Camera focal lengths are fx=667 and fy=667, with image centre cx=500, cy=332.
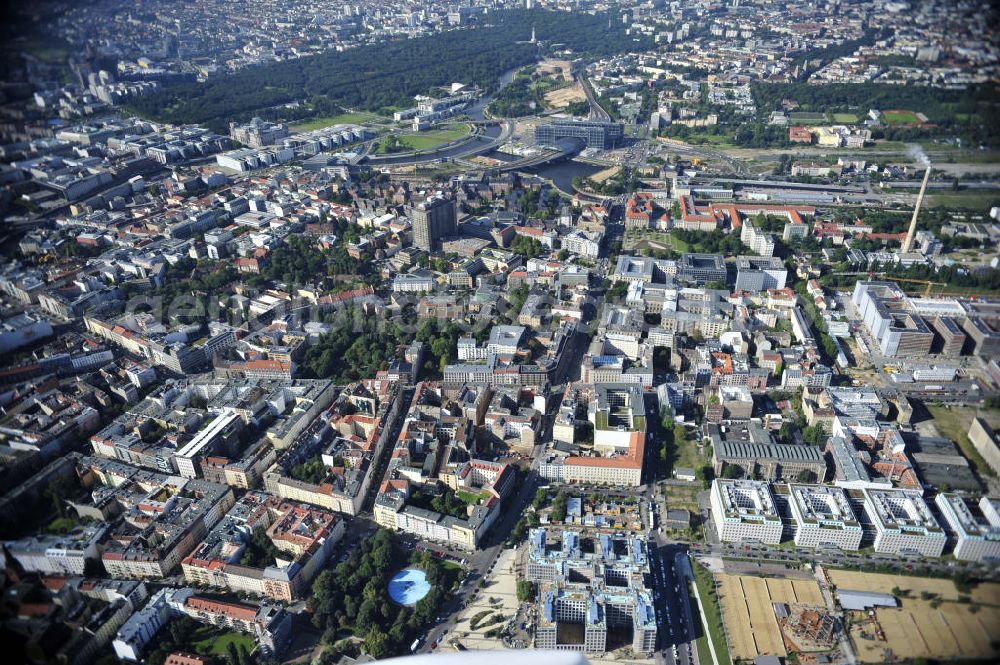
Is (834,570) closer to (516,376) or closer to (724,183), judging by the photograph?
(516,376)

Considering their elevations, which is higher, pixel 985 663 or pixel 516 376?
pixel 985 663

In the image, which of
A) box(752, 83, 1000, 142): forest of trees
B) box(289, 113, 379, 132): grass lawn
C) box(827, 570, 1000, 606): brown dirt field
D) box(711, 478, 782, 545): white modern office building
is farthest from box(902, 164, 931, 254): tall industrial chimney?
box(289, 113, 379, 132): grass lawn

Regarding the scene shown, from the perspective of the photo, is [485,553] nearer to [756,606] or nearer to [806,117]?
[756,606]

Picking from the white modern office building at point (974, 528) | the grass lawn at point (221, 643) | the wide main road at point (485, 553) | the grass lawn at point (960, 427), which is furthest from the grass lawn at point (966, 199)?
the grass lawn at point (221, 643)

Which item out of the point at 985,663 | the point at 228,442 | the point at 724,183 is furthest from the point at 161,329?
the point at 724,183

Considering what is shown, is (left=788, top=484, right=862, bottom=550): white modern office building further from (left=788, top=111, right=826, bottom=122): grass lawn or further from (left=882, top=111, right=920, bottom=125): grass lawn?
(left=788, top=111, right=826, bottom=122): grass lawn

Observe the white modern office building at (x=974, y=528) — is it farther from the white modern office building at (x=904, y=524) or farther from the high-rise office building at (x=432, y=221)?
the high-rise office building at (x=432, y=221)
